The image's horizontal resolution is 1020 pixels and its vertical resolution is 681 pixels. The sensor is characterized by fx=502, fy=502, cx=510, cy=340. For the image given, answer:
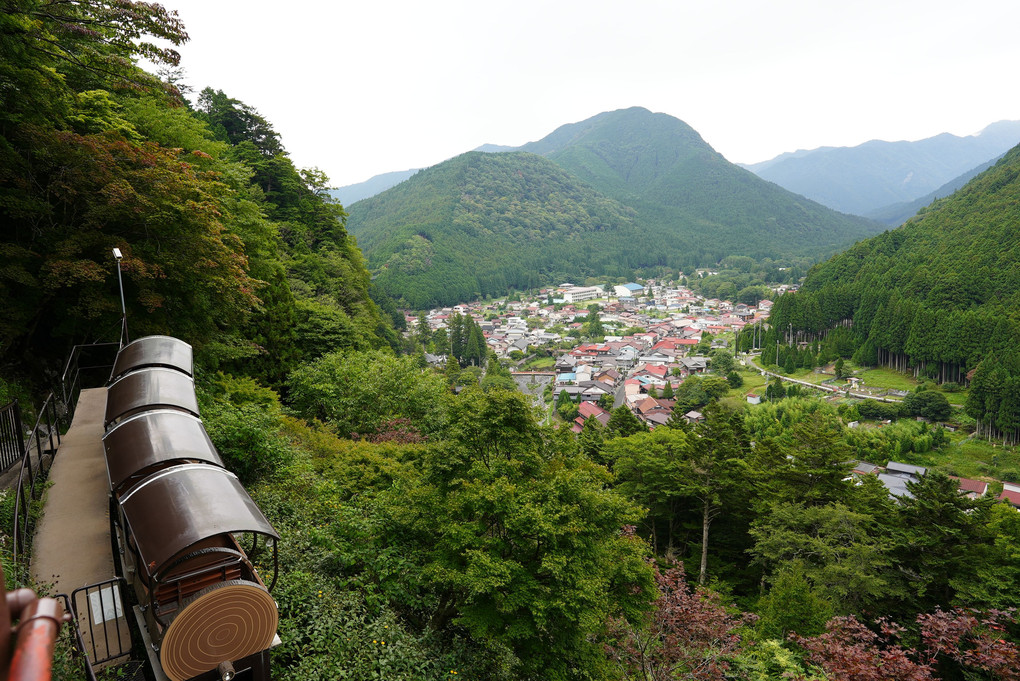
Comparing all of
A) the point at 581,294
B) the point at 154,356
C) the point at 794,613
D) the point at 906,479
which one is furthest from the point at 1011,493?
the point at 581,294

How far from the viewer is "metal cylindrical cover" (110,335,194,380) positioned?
6.59 meters

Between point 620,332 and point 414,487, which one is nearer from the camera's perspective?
point 414,487

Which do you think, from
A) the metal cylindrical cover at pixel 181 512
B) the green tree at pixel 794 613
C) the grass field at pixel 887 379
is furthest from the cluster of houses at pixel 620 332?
the metal cylindrical cover at pixel 181 512

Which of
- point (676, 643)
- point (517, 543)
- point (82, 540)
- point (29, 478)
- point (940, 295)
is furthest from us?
point (940, 295)

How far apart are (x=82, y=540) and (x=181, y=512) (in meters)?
2.56

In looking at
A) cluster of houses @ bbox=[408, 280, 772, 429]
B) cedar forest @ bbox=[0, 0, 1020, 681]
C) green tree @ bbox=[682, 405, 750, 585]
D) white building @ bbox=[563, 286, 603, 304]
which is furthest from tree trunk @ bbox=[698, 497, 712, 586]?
white building @ bbox=[563, 286, 603, 304]

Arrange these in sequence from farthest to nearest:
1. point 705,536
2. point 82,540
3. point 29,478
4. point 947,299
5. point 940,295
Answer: point 940,295, point 947,299, point 705,536, point 29,478, point 82,540

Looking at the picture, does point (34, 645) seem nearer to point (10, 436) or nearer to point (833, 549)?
point (10, 436)

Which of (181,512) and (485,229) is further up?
(485,229)

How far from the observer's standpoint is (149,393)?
19.2ft

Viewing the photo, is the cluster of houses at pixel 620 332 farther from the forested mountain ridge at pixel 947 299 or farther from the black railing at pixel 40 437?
the black railing at pixel 40 437

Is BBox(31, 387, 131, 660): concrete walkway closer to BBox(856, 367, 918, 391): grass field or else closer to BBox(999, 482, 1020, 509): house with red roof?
BBox(999, 482, 1020, 509): house with red roof

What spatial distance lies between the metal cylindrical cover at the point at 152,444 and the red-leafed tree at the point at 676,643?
667cm

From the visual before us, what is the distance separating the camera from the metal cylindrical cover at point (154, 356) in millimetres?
6594
